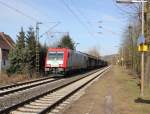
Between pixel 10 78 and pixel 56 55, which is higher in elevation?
pixel 56 55

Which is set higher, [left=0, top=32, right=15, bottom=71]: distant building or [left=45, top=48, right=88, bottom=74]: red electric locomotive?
[left=0, top=32, right=15, bottom=71]: distant building

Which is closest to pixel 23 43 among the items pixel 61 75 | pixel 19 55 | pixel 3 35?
pixel 19 55

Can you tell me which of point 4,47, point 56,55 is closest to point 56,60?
point 56,55

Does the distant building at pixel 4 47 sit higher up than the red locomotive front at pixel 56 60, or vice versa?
the distant building at pixel 4 47

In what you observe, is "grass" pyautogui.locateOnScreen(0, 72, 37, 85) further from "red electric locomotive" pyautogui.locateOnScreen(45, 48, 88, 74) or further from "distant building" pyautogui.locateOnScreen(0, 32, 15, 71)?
"distant building" pyautogui.locateOnScreen(0, 32, 15, 71)

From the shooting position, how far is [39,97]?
69.3 feet

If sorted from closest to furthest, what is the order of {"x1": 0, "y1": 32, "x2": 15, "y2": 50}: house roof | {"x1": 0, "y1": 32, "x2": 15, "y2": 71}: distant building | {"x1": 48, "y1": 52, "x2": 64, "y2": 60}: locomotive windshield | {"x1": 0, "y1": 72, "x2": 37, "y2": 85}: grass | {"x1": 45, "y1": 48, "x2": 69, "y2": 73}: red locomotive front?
1. {"x1": 0, "y1": 72, "x2": 37, "y2": 85}: grass
2. {"x1": 45, "y1": 48, "x2": 69, "y2": 73}: red locomotive front
3. {"x1": 48, "y1": 52, "x2": 64, "y2": 60}: locomotive windshield
4. {"x1": 0, "y1": 32, "x2": 15, "y2": 71}: distant building
5. {"x1": 0, "y1": 32, "x2": 15, "y2": 50}: house roof

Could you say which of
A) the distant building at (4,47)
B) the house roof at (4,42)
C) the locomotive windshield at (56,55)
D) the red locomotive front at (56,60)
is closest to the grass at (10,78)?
the red locomotive front at (56,60)

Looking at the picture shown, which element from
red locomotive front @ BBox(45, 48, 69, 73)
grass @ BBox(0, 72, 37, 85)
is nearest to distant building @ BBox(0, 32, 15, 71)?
red locomotive front @ BBox(45, 48, 69, 73)

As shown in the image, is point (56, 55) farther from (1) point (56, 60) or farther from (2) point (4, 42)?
(2) point (4, 42)

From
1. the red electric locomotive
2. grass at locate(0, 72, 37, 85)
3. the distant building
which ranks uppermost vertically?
the distant building

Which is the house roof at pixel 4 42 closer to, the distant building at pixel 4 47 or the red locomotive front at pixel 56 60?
the distant building at pixel 4 47

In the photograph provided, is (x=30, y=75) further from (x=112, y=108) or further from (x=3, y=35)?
(x=3, y=35)

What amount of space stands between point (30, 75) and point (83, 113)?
2832 cm
